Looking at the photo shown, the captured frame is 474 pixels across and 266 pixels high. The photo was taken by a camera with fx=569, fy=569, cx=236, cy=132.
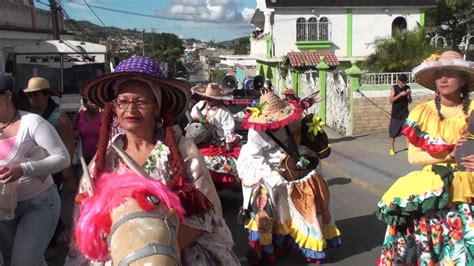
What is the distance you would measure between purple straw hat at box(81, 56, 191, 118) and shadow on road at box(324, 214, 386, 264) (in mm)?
3457

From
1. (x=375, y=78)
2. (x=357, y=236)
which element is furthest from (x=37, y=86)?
(x=375, y=78)

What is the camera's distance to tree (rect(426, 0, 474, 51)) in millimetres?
34875

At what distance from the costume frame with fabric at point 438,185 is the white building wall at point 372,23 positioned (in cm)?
2926

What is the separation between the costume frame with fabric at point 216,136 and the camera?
24.6 feet

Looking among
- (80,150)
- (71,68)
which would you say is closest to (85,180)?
(80,150)

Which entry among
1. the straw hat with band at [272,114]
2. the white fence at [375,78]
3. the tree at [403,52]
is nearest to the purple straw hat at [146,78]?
the straw hat with band at [272,114]

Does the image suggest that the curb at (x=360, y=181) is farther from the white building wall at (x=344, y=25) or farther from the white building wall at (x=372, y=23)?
the white building wall at (x=372, y=23)

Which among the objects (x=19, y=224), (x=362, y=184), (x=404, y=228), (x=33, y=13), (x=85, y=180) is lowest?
(x=362, y=184)

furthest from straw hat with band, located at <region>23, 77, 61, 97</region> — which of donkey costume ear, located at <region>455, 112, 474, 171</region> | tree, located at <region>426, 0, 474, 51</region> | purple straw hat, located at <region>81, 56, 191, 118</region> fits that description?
tree, located at <region>426, 0, 474, 51</region>

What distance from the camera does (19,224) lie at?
343 centimetres

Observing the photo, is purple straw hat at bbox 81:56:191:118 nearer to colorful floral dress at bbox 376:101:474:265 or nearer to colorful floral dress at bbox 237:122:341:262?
colorful floral dress at bbox 376:101:474:265

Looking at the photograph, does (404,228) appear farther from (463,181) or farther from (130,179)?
(130,179)

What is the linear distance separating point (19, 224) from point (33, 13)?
2455 cm

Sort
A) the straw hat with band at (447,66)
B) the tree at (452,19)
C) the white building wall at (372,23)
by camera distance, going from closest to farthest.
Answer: the straw hat with band at (447,66) → the white building wall at (372,23) → the tree at (452,19)
